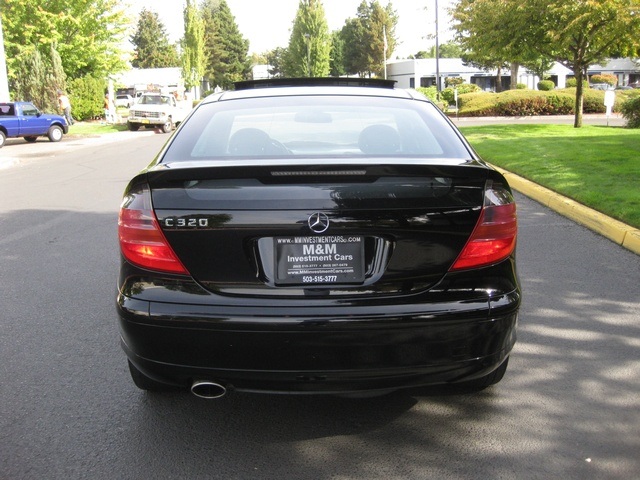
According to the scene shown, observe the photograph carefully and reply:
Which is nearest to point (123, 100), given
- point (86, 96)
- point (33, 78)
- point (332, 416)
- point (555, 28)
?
point (86, 96)

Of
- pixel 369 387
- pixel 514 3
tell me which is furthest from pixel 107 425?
pixel 514 3

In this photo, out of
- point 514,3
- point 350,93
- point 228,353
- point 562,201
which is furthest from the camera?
point 514,3

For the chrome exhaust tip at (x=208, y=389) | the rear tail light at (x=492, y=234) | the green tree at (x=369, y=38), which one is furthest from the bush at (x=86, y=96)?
the green tree at (x=369, y=38)

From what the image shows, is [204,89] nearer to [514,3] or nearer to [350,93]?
[514,3]

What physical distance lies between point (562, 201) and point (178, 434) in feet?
23.1

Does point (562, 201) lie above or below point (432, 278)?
below

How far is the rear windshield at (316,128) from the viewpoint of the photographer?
3.54 meters

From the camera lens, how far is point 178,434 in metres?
3.27

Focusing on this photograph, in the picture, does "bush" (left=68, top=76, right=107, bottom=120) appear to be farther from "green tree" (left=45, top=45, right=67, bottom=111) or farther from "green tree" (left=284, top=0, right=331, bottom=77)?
"green tree" (left=284, top=0, right=331, bottom=77)

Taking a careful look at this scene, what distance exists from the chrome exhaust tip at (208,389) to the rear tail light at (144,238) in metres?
0.50

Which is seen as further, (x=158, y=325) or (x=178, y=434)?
(x=178, y=434)

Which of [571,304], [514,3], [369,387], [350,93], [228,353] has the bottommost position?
[571,304]

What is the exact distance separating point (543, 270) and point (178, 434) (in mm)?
3970

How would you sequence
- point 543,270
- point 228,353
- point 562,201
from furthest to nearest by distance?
1. point 562,201
2. point 543,270
3. point 228,353
